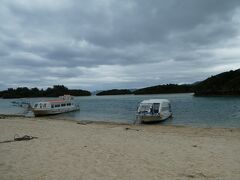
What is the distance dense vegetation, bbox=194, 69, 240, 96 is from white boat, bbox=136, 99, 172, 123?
111 metres

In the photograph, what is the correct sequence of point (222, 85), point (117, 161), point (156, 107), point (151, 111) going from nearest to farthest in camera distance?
point (117, 161)
point (151, 111)
point (156, 107)
point (222, 85)

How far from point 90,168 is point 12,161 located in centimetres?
325

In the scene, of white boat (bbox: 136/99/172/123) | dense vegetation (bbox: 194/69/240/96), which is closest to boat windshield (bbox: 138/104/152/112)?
white boat (bbox: 136/99/172/123)

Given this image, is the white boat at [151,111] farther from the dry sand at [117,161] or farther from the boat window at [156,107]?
the dry sand at [117,161]

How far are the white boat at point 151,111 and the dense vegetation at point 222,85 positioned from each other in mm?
110732

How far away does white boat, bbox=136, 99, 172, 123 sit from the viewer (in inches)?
1313

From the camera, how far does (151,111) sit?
3394cm

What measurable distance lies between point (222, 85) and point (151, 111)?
12793 centimetres

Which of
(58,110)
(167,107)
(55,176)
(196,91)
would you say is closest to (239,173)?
(55,176)

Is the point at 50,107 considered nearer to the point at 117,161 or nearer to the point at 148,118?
the point at 148,118

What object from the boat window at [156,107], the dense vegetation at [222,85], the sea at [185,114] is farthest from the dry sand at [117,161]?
the dense vegetation at [222,85]

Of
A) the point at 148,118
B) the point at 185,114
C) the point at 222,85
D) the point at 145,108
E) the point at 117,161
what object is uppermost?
the point at 222,85

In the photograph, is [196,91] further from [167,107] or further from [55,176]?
[55,176]

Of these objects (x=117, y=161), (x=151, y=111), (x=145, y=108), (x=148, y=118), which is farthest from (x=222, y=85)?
(x=117, y=161)
